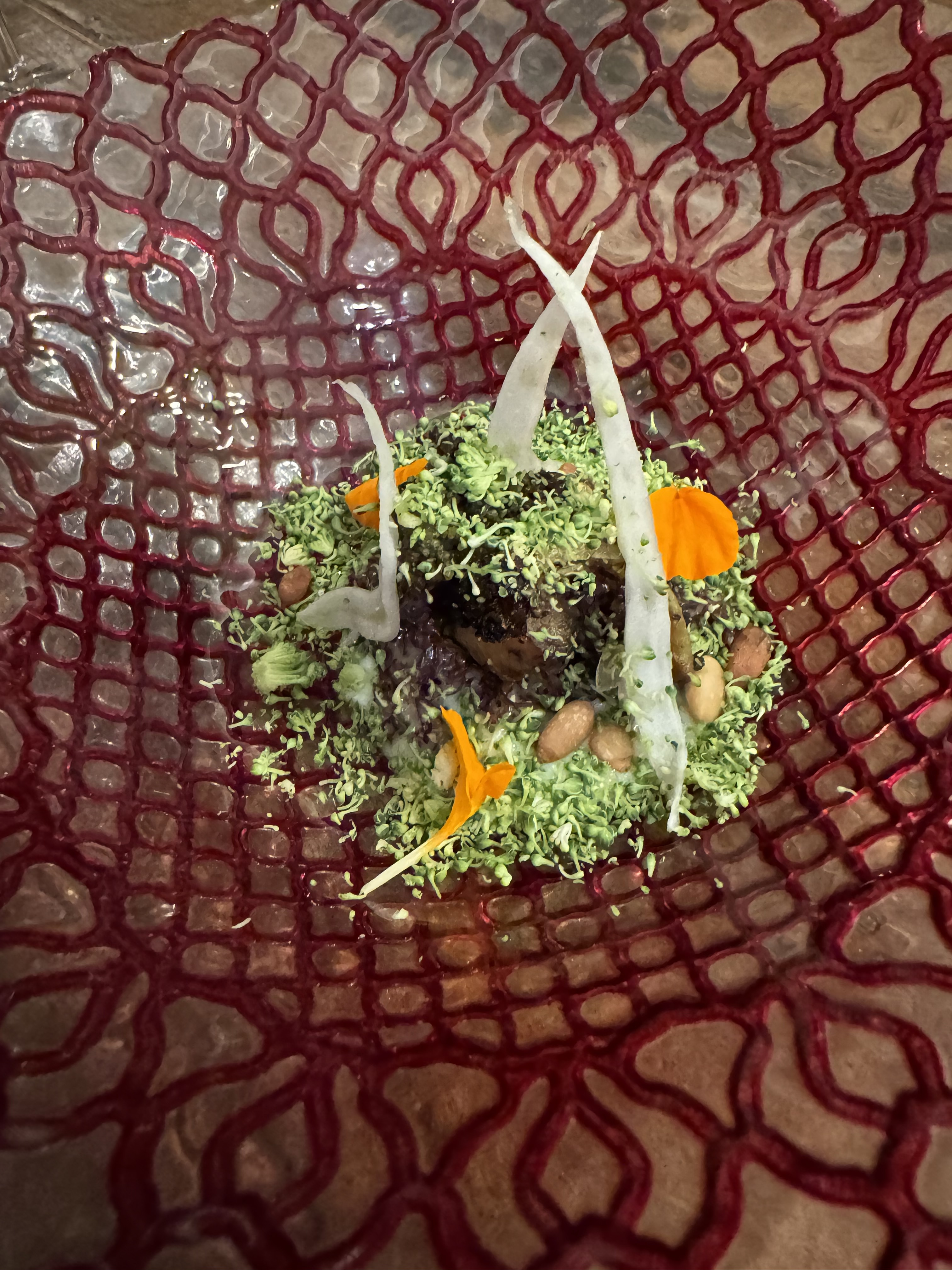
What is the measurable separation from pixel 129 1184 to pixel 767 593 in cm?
94

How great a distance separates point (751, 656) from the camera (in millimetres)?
1009

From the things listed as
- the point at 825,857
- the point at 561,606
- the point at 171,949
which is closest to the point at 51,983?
the point at 171,949

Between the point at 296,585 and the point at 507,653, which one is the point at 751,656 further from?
the point at 296,585

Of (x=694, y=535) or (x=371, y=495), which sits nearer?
(x=694, y=535)

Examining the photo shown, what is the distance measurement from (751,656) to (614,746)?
216 millimetres

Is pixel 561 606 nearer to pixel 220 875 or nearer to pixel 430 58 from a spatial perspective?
pixel 220 875

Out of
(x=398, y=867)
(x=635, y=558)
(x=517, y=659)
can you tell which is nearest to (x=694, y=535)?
(x=635, y=558)

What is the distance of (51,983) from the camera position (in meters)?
0.70

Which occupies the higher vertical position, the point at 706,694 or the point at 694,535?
the point at 694,535

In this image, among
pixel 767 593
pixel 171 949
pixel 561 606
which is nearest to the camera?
pixel 171 949

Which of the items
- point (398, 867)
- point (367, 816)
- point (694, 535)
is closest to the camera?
point (398, 867)

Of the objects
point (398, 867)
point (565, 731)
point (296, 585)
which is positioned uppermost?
point (296, 585)

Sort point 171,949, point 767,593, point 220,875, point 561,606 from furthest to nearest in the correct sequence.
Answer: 1. point 767,593
2. point 561,606
3. point 220,875
4. point 171,949

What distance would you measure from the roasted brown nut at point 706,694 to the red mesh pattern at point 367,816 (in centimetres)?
12
